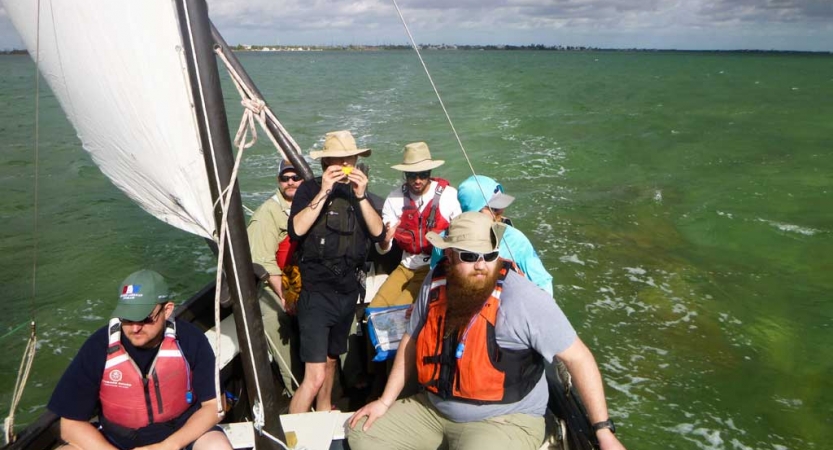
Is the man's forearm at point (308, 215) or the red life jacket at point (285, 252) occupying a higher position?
the man's forearm at point (308, 215)

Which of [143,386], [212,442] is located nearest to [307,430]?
[212,442]

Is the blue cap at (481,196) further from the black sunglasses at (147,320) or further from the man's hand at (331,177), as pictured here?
the black sunglasses at (147,320)

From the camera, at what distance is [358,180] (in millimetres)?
3035

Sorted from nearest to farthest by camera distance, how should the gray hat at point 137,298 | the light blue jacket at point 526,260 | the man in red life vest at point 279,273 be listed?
the gray hat at point 137,298 < the light blue jacket at point 526,260 < the man in red life vest at point 279,273

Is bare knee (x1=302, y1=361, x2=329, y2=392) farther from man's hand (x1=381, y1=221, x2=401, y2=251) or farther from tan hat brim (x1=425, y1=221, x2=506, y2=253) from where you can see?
tan hat brim (x1=425, y1=221, x2=506, y2=253)

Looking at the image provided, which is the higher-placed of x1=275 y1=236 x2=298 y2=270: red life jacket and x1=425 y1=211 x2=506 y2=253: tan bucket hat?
x1=425 y1=211 x2=506 y2=253: tan bucket hat

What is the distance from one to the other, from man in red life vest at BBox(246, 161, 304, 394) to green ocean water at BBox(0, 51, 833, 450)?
3035mm

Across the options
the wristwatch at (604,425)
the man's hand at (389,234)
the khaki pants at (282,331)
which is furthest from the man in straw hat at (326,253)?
the wristwatch at (604,425)

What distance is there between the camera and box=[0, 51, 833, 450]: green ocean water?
5.57 m

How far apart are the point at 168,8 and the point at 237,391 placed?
262 centimetres

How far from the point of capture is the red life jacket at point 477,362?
250cm

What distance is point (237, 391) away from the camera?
367 centimetres

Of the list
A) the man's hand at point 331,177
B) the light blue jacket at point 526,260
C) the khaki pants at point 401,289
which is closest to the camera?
the man's hand at point 331,177

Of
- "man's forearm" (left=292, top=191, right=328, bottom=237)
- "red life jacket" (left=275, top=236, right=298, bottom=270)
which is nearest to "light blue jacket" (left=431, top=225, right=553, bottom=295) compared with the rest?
"man's forearm" (left=292, top=191, right=328, bottom=237)
